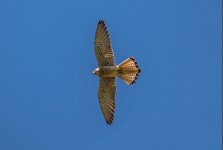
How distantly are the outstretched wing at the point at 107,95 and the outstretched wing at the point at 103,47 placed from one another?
0.50 meters

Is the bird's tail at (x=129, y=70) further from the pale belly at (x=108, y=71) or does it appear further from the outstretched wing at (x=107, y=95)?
the outstretched wing at (x=107, y=95)

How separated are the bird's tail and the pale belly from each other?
0.16 meters

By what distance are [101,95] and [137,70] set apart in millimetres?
1683

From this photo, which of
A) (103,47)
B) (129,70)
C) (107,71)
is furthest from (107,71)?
(129,70)

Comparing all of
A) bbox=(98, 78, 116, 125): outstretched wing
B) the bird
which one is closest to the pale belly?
the bird

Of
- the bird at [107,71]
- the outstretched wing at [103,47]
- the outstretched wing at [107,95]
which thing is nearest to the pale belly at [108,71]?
the bird at [107,71]

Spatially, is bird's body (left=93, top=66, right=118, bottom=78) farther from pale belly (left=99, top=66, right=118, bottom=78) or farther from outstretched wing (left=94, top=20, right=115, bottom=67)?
outstretched wing (left=94, top=20, right=115, bottom=67)

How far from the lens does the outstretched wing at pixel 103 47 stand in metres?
11.9

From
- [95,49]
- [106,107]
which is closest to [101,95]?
[106,107]

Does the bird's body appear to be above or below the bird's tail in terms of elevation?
above

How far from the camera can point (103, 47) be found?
12164 millimetres

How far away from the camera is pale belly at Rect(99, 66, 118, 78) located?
12.0 metres

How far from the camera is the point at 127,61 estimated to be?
11531 mm

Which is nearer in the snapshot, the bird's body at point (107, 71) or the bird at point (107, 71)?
the bird at point (107, 71)
